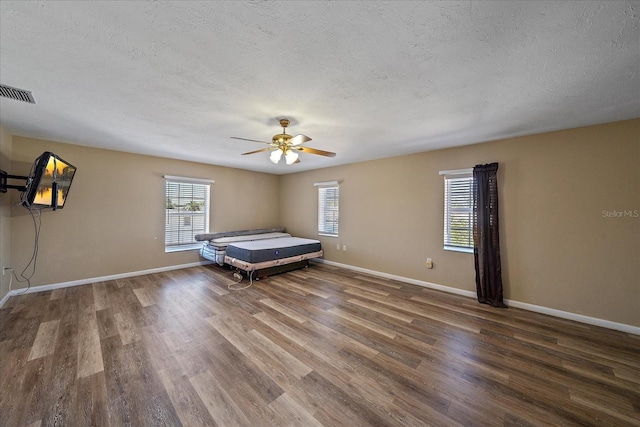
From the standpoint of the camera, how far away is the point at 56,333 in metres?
2.39

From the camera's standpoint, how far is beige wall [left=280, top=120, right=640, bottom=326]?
102 inches

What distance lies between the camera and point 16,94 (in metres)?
2.14

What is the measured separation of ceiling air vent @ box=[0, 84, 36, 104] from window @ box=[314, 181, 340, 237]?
4455mm

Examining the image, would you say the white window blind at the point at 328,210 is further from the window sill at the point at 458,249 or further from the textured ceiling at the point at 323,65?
the textured ceiling at the point at 323,65

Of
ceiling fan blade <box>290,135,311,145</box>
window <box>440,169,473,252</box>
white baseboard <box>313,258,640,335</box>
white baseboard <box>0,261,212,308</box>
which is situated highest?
ceiling fan blade <box>290,135,311,145</box>

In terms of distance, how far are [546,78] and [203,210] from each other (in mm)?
5870

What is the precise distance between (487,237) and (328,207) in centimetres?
327

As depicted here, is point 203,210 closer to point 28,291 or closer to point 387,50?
point 28,291

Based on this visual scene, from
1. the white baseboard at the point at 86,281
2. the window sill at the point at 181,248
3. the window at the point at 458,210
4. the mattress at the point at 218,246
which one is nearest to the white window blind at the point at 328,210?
the mattress at the point at 218,246

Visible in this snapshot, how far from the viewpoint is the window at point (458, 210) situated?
364 centimetres

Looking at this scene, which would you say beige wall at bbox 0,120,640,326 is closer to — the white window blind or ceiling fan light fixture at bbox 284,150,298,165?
the white window blind

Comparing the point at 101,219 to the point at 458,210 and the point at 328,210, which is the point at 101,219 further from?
the point at 458,210

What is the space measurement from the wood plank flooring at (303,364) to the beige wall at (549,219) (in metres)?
0.42

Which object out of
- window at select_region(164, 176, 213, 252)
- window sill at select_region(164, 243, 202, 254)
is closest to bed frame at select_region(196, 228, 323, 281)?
window sill at select_region(164, 243, 202, 254)
